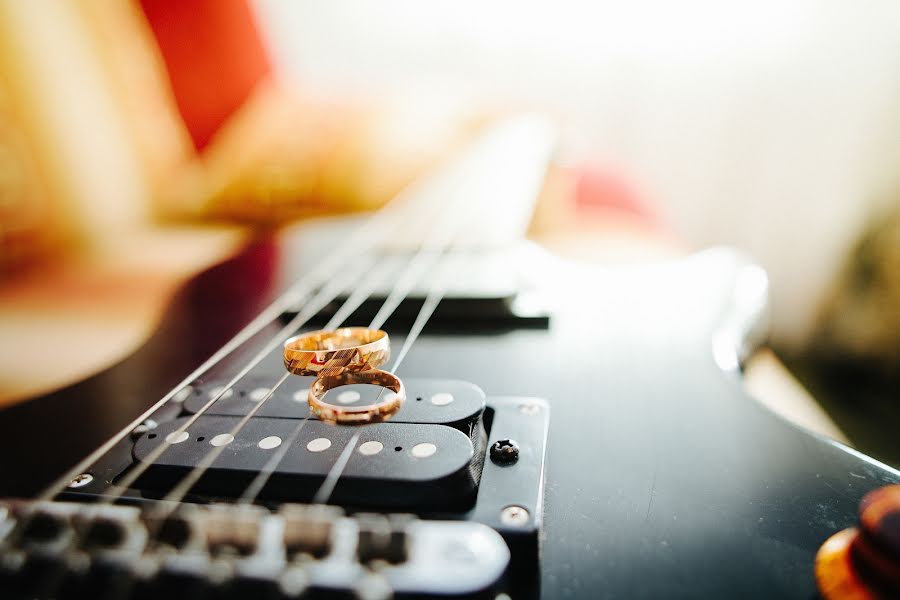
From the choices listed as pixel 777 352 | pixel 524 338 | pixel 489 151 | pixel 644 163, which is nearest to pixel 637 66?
pixel 644 163

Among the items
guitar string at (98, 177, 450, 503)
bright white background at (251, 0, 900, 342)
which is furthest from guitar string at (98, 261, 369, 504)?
bright white background at (251, 0, 900, 342)

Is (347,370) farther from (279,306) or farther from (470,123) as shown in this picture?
(470,123)

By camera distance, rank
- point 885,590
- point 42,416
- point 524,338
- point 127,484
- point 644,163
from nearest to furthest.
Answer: point 885,590 < point 127,484 < point 42,416 < point 524,338 < point 644,163

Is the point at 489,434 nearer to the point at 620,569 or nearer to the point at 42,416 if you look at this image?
the point at 620,569

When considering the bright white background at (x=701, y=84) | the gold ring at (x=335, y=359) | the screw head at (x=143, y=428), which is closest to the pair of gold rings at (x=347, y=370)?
the gold ring at (x=335, y=359)

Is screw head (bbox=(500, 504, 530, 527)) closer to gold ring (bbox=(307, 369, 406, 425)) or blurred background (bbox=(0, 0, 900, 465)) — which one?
gold ring (bbox=(307, 369, 406, 425))

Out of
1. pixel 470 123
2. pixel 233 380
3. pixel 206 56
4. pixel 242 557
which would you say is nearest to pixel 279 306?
pixel 233 380
